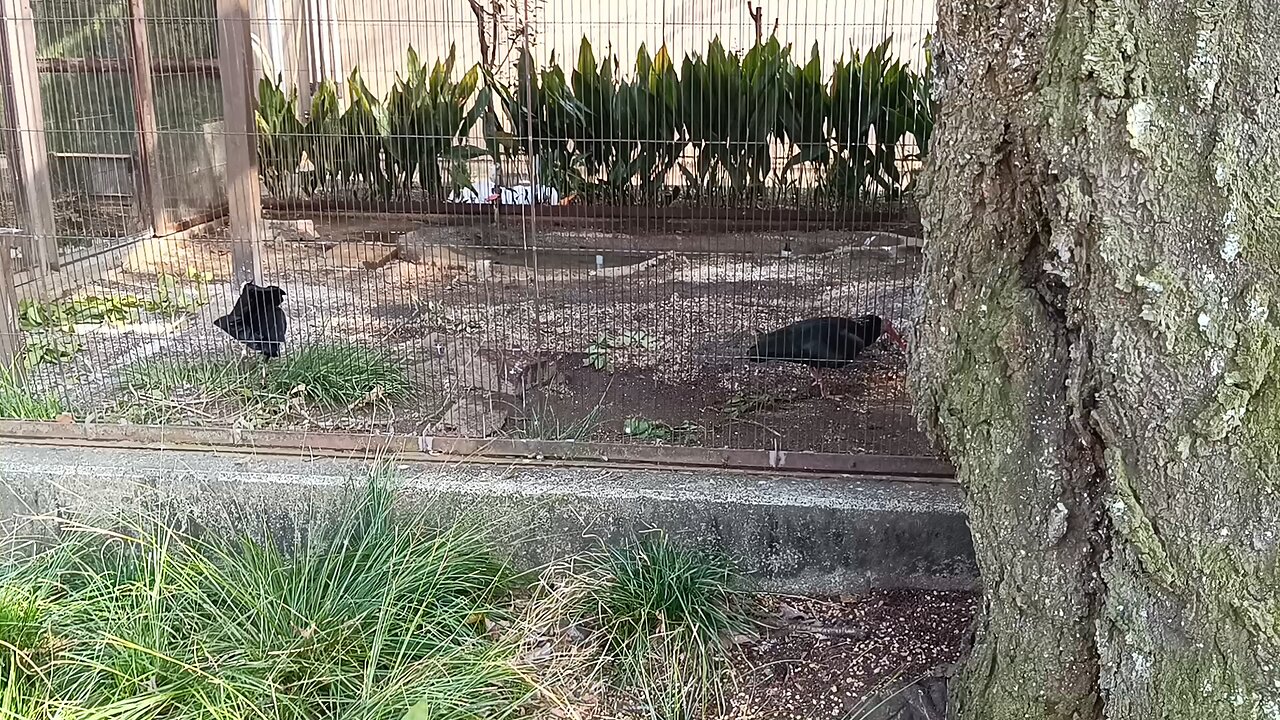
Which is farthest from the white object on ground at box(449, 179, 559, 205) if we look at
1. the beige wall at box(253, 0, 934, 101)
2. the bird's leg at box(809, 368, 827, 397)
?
the bird's leg at box(809, 368, 827, 397)

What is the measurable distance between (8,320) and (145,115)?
93.4 inches

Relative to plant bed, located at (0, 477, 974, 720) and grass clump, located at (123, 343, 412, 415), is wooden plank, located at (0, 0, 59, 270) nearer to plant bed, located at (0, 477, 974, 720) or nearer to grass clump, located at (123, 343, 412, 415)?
grass clump, located at (123, 343, 412, 415)

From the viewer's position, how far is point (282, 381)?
3.51 metres

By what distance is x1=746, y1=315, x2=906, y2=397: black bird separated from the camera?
3.29m

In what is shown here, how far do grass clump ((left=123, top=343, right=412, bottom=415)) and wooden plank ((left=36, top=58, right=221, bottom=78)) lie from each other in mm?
2104

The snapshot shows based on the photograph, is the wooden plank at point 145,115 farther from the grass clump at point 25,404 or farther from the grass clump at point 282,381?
the grass clump at point 25,404

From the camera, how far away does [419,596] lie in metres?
2.41

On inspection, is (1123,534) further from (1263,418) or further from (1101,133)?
(1101,133)

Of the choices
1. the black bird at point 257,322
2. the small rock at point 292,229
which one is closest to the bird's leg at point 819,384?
the black bird at point 257,322

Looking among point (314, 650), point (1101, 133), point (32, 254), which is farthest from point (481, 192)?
point (1101, 133)

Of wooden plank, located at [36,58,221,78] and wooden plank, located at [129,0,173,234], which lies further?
wooden plank, located at [129,0,173,234]

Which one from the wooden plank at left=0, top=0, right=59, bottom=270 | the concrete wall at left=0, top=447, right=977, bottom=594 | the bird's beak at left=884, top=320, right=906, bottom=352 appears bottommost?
the concrete wall at left=0, top=447, right=977, bottom=594

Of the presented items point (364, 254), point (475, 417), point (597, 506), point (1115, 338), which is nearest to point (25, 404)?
point (475, 417)

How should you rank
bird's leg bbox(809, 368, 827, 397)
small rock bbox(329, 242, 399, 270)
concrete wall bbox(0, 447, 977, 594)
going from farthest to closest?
small rock bbox(329, 242, 399, 270) → bird's leg bbox(809, 368, 827, 397) → concrete wall bbox(0, 447, 977, 594)
